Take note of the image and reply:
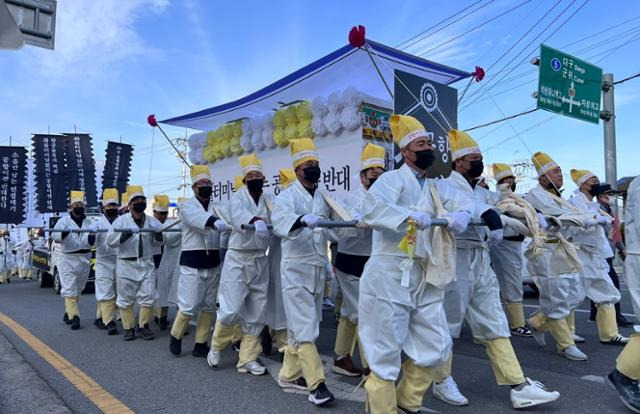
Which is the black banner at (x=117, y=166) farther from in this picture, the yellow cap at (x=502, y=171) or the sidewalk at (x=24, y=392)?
the yellow cap at (x=502, y=171)

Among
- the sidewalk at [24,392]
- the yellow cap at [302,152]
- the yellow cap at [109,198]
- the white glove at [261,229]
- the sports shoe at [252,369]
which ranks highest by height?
the yellow cap at [302,152]

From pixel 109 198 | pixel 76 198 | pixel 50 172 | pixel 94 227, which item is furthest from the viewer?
pixel 50 172

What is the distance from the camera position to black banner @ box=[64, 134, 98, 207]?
1527cm

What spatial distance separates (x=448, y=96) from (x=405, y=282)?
3768mm

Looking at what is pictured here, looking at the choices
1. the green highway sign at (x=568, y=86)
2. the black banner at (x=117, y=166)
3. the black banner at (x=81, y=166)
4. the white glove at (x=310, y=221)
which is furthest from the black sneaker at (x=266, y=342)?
the black banner at (x=81, y=166)

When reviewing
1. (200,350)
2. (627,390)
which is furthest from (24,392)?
(627,390)

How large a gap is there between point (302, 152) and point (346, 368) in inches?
81.5

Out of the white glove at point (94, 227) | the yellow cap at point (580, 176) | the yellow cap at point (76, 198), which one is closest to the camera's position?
the yellow cap at point (580, 176)

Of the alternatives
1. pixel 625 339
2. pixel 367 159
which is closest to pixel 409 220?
pixel 367 159

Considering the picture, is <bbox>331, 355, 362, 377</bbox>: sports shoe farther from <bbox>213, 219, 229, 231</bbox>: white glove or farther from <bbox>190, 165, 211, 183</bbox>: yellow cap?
<bbox>190, 165, 211, 183</bbox>: yellow cap

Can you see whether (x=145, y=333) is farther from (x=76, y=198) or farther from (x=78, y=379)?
(x=76, y=198)

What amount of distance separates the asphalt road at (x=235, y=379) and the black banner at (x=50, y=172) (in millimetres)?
9015

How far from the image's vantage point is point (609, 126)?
14.4 meters

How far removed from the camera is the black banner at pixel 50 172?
14.8m
